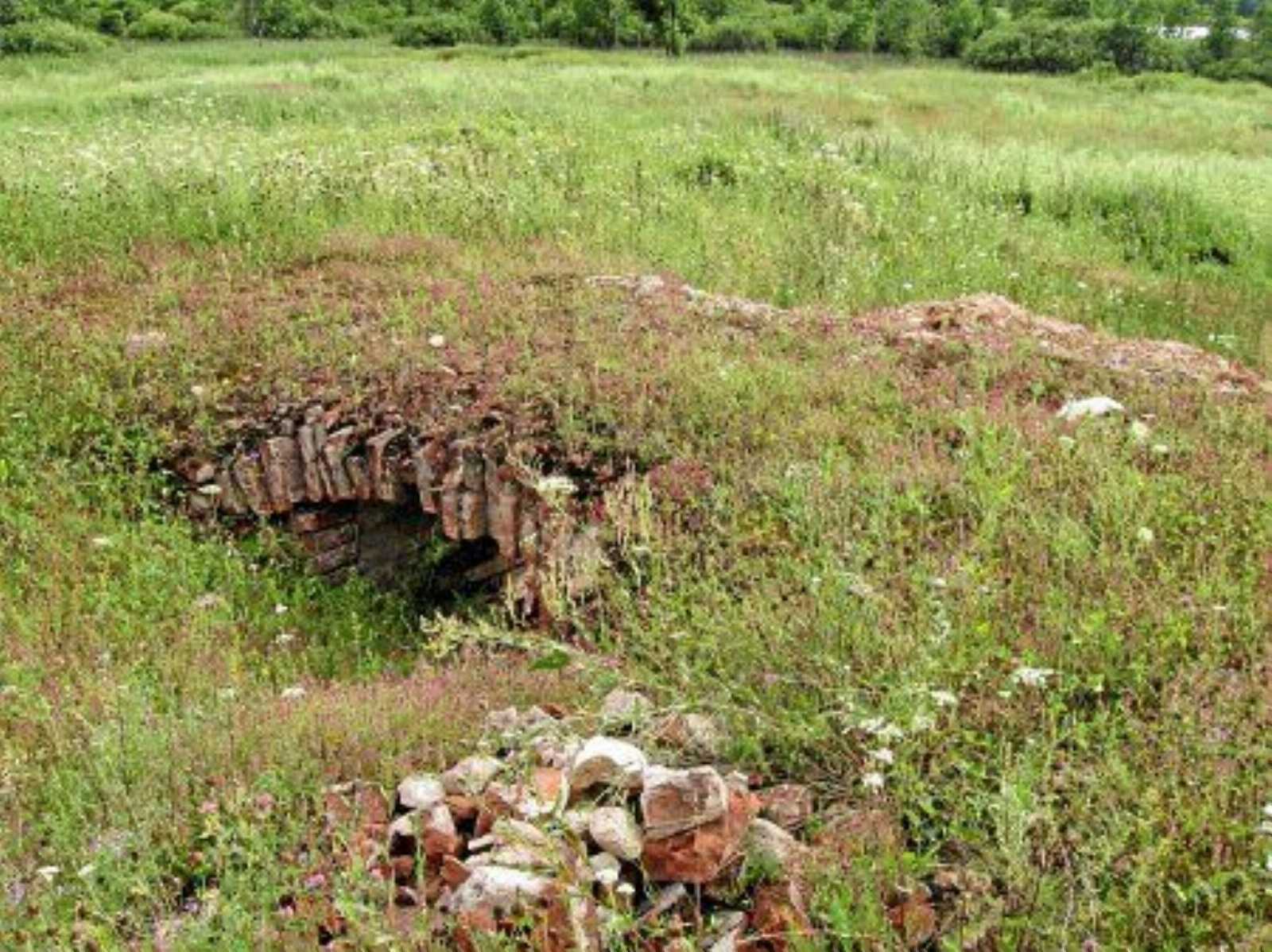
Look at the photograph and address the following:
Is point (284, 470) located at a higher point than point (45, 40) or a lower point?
lower

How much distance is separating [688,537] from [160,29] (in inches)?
2354

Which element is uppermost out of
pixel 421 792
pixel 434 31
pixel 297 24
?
pixel 297 24

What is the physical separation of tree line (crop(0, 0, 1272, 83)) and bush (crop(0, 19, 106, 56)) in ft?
0.22

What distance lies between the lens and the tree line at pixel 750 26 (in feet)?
168

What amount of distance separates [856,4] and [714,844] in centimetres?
6436

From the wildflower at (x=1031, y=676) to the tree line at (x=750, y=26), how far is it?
4672 cm

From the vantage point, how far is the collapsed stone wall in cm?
641

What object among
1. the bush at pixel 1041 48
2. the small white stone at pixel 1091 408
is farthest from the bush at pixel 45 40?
the small white stone at pixel 1091 408

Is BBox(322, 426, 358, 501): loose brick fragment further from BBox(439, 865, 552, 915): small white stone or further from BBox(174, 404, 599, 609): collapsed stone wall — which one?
BBox(439, 865, 552, 915): small white stone

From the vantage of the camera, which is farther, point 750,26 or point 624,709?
point 750,26

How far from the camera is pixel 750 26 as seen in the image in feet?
189

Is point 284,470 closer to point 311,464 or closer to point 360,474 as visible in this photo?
point 311,464

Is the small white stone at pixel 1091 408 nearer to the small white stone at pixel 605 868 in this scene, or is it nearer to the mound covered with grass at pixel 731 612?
the mound covered with grass at pixel 731 612

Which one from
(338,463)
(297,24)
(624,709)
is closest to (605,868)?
(624,709)
